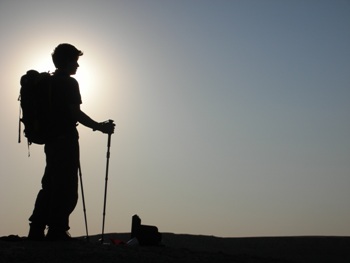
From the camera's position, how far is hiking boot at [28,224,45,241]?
27.1ft

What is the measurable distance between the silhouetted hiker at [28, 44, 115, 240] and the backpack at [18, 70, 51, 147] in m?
0.07

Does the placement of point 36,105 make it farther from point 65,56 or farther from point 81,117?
point 65,56

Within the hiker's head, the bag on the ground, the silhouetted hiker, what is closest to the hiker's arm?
the silhouetted hiker

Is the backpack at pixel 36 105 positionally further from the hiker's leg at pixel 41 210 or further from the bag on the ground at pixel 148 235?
the bag on the ground at pixel 148 235

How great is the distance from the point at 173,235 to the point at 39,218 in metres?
5.82

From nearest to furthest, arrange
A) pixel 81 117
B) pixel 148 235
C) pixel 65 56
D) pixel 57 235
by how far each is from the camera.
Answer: pixel 57 235 → pixel 81 117 → pixel 65 56 → pixel 148 235

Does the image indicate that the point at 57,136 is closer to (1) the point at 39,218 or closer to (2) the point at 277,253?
(1) the point at 39,218

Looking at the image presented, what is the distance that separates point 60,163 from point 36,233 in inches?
35.3

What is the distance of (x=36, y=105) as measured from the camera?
8.27m

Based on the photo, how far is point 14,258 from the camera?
21.6 feet

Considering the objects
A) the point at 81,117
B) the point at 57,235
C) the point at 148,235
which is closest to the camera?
the point at 57,235

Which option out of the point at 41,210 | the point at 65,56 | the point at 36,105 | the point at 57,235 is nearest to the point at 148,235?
the point at 57,235

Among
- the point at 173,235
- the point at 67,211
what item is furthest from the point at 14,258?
the point at 173,235

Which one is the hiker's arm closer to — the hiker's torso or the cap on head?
the hiker's torso
